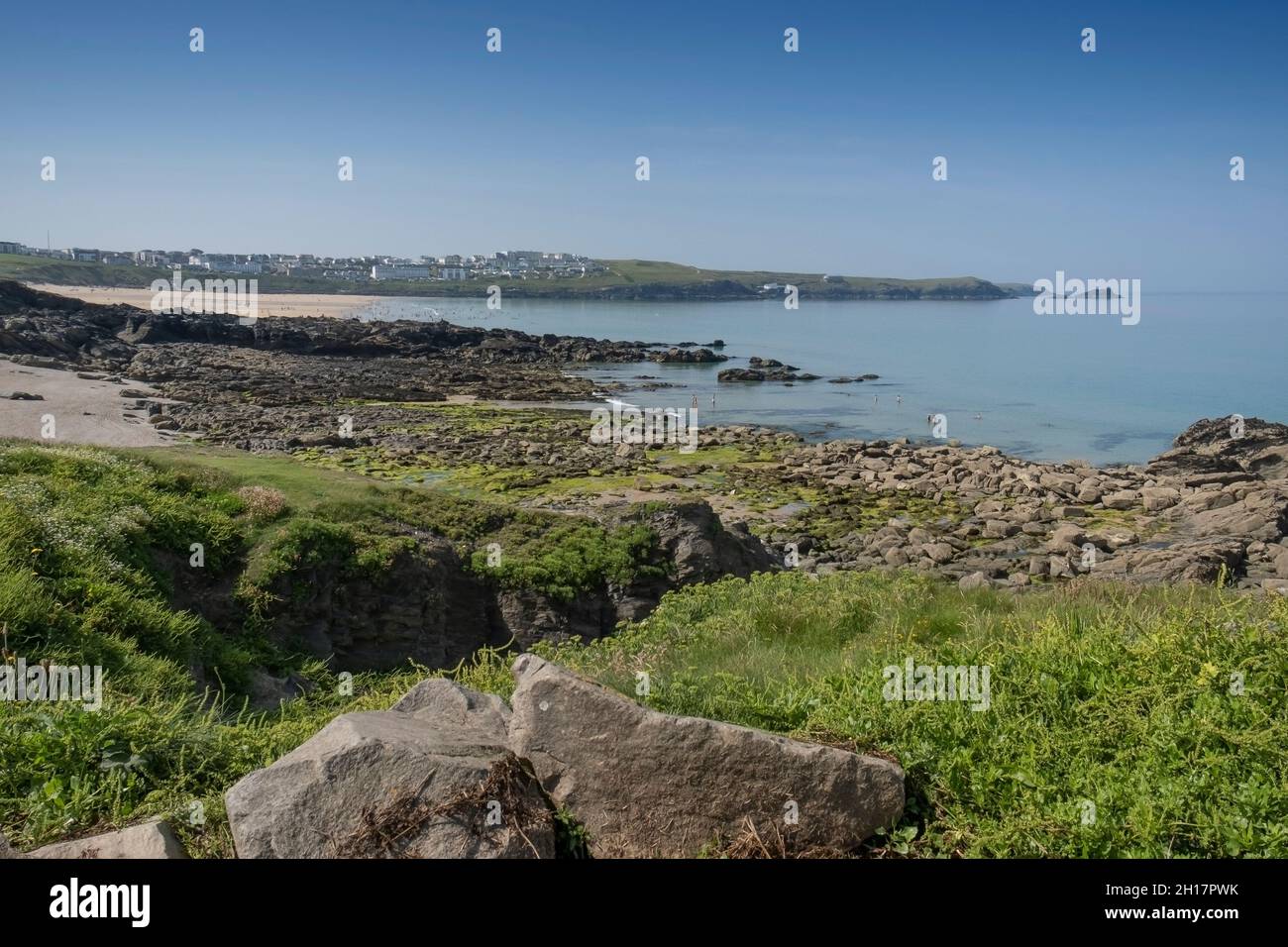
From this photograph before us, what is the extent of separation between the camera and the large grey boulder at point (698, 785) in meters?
5.31

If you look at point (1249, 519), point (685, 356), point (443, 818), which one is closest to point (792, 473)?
point (1249, 519)

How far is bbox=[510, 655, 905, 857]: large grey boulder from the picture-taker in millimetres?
5312

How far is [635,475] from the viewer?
118 feet

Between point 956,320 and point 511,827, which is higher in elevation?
point 956,320

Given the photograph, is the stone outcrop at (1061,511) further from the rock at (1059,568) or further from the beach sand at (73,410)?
the beach sand at (73,410)

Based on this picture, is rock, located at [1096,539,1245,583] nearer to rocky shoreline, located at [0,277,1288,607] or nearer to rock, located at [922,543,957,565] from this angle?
rocky shoreline, located at [0,277,1288,607]

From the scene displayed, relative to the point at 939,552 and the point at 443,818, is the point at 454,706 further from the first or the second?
the point at 939,552

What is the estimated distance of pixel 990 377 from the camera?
78500 millimetres

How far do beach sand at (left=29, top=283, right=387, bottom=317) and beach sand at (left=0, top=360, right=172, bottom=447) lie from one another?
180ft

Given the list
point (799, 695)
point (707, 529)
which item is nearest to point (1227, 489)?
point (707, 529)

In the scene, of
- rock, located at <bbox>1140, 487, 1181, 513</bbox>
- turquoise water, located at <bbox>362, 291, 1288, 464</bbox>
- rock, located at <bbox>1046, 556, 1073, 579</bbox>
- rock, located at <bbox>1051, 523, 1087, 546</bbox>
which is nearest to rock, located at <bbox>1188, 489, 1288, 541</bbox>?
rock, located at <bbox>1140, 487, 1181, 513</bbox>

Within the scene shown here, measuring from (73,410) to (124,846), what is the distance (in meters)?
43.0

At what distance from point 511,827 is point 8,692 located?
454 centimetres

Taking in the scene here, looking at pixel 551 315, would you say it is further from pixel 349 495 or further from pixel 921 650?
pixel 921 650
